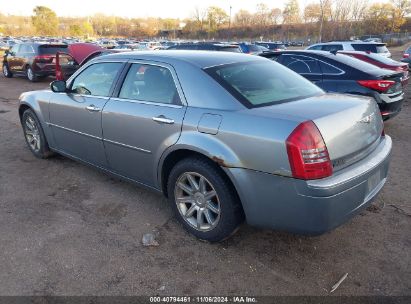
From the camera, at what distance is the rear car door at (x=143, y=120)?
3.13 m

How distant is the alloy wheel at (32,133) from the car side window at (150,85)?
7.20 ft

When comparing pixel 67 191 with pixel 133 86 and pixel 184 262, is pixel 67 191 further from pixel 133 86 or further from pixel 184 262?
pixel 184 262

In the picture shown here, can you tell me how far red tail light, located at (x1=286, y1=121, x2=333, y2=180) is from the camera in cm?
237

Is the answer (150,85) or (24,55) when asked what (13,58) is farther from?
(150,85)

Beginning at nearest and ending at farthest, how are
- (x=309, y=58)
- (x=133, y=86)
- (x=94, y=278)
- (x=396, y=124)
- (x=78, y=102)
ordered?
(x=94, y=278)
(x=133, y=86)
(x=78, y=102)
(x=309, y=58)
(x=396, y=124)

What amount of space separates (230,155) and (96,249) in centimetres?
143

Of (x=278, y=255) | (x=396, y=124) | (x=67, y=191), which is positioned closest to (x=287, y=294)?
(x=278, y=255)

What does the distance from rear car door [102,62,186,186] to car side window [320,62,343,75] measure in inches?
160

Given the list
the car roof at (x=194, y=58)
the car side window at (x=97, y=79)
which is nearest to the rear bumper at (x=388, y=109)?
the car roof at (x=194, y=58)

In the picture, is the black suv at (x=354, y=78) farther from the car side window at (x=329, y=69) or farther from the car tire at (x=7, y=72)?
the car tire at (x=7, y=72)

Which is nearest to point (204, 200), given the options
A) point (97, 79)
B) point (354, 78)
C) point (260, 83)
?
point (260, 83)

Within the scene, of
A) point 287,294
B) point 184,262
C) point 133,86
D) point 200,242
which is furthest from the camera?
point 133,86

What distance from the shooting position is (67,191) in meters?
4.19

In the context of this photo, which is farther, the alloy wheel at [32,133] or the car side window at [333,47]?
the car side window at [333,47]
